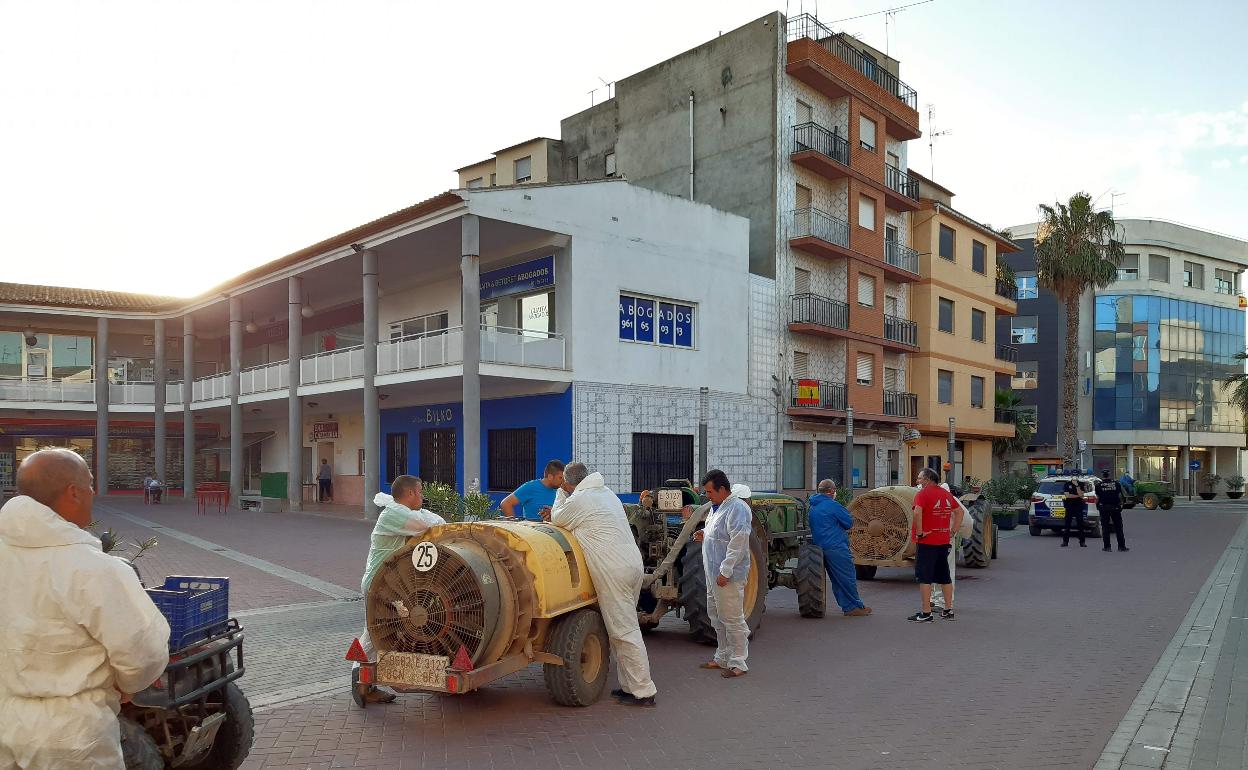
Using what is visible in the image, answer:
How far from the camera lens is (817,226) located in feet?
94.5

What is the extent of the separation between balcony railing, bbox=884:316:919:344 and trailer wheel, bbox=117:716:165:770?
31156mm

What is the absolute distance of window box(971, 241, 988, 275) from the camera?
38.3 meters

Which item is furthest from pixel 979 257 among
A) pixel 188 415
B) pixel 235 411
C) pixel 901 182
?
pixel 188 415

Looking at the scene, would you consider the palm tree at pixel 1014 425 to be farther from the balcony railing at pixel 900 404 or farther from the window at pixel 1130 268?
the window at pixel 1130 268

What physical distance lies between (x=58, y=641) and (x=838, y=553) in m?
8.89

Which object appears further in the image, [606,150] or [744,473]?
[606,150]

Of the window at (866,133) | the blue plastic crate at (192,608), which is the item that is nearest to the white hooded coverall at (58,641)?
the blue plastic crate at (192,608)

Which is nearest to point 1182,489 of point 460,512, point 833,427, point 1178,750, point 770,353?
point 833,427

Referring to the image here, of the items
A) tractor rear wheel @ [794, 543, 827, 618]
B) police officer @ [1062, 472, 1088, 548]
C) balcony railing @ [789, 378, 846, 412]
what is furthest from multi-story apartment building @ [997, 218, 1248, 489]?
tractor rear wheel @ [794, 543, 827, 618]

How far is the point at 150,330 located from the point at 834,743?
3875cm

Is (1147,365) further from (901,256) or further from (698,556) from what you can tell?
(698,556)

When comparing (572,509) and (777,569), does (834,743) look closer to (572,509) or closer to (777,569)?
(572,509)

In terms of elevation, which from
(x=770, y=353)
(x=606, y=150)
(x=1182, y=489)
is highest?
(x=606, y=150)

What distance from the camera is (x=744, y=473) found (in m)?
26.8
